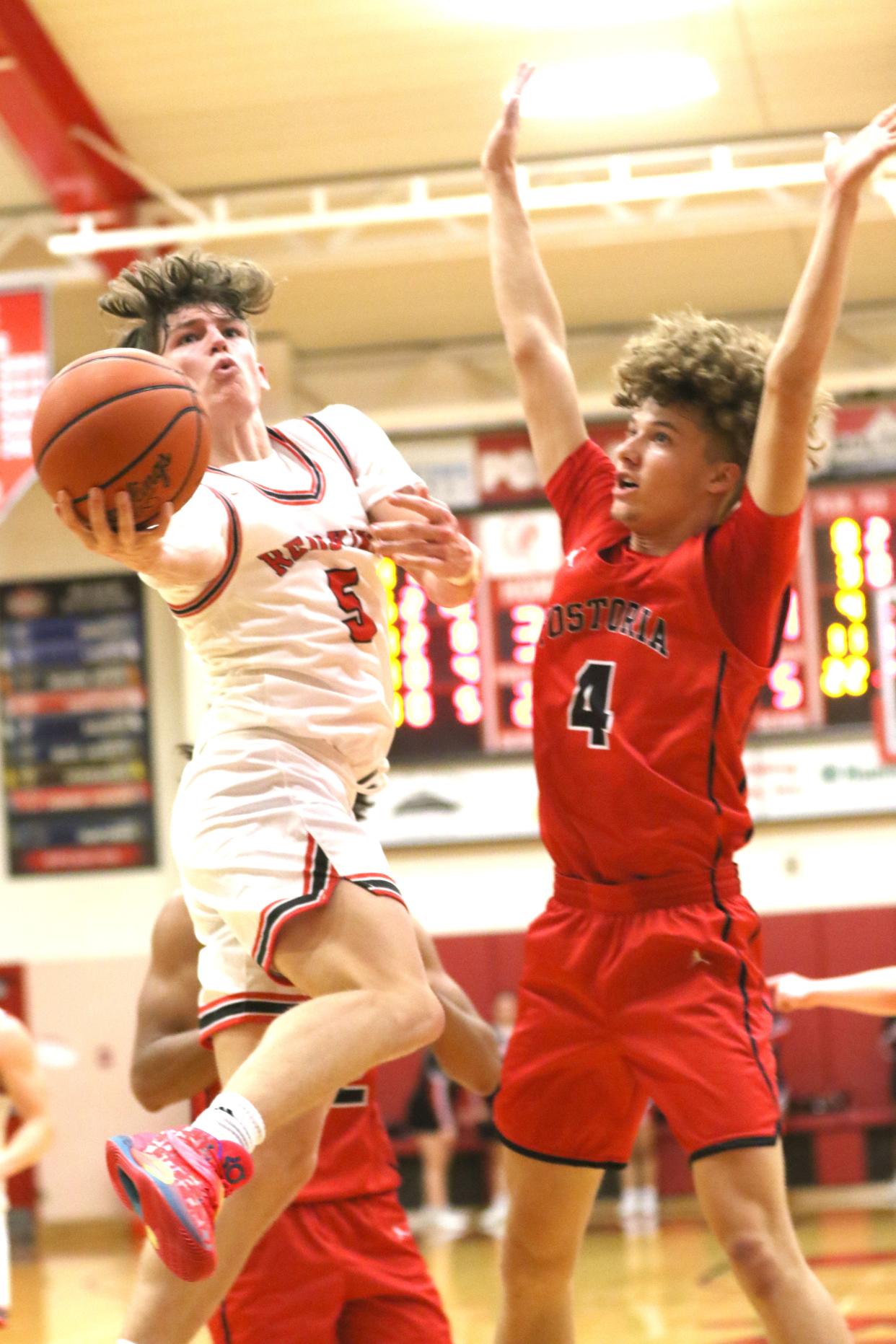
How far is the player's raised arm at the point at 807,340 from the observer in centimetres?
324

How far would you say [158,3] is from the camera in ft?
30.3

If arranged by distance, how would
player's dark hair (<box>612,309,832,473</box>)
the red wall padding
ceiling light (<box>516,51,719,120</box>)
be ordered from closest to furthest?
player's dark hair (<box>612,309,832,473</box>)
ceiling light (<box>516,51,719,120</box>)
the red wall padding

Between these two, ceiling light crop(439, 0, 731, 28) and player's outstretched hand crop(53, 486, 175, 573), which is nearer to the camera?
player's outstretched hand crop(53, 486, 175, 573)

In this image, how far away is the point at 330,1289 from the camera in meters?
3.26

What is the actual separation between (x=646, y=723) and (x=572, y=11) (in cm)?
689

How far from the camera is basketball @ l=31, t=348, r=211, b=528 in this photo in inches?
116

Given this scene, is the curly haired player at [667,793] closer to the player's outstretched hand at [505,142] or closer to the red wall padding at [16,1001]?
the player's outstretched hand at [505,142]

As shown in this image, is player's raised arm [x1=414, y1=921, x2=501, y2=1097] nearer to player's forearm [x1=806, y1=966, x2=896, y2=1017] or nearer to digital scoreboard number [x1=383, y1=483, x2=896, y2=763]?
player's forearm [x1=806, y1=966, x2=896, y2=1017]

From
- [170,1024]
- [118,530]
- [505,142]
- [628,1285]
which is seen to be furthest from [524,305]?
[628,1285]

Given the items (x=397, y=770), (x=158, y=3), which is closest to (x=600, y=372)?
(x=397, y=770)

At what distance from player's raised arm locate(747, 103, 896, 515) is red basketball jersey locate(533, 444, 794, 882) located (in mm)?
208

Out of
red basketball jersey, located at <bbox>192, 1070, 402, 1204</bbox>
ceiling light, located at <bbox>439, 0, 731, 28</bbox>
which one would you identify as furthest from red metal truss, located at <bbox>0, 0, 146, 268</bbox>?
red basketball jersey, located at <bbox>192, 1070, 402, 1204</bbox>

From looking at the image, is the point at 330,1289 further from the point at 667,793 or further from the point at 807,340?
the point at 807,340

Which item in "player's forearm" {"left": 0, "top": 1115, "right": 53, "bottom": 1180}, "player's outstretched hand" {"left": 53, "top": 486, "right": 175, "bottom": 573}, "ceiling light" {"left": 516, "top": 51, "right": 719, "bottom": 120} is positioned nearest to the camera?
"player's outstretched hand" {"left": 53, "top": 486, "right": 175, "bottom": 573}
